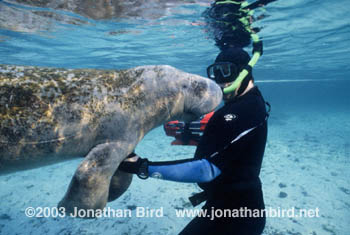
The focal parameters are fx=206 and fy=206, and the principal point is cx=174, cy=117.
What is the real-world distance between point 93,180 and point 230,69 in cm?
221

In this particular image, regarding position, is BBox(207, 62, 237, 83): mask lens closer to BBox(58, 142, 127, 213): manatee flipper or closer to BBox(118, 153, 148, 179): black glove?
BBox(118, 153, 148, 179): black glove

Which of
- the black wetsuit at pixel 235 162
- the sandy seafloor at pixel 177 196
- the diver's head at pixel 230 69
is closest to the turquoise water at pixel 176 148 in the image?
the sandy seafloor at pixel 177 196

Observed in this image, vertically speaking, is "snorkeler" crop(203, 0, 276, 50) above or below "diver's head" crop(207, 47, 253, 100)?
above

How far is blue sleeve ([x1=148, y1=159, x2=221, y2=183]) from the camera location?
220 centimetres

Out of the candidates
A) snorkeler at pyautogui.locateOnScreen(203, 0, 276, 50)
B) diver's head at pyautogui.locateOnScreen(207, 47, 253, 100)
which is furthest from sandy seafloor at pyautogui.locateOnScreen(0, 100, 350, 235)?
snorkeler at pyautogui.locateOnScreen(203, 0, 276, 50)

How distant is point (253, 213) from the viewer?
2.59 meters

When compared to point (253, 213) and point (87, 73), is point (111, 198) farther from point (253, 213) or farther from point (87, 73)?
point (253, 213)

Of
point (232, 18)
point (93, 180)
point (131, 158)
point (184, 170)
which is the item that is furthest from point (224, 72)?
point (232, 18)

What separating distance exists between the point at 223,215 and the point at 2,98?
→ 8.81 ft

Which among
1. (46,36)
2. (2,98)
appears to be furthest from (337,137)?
(46,36)

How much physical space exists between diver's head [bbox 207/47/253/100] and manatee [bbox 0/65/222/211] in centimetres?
84

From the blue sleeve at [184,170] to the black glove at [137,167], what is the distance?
0.05 m

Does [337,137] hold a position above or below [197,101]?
below

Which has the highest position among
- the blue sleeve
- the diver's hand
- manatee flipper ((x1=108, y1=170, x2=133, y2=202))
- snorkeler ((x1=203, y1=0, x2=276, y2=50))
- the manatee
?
snorkeler ((x1=203, y1=0, x2=276, y2=50))
